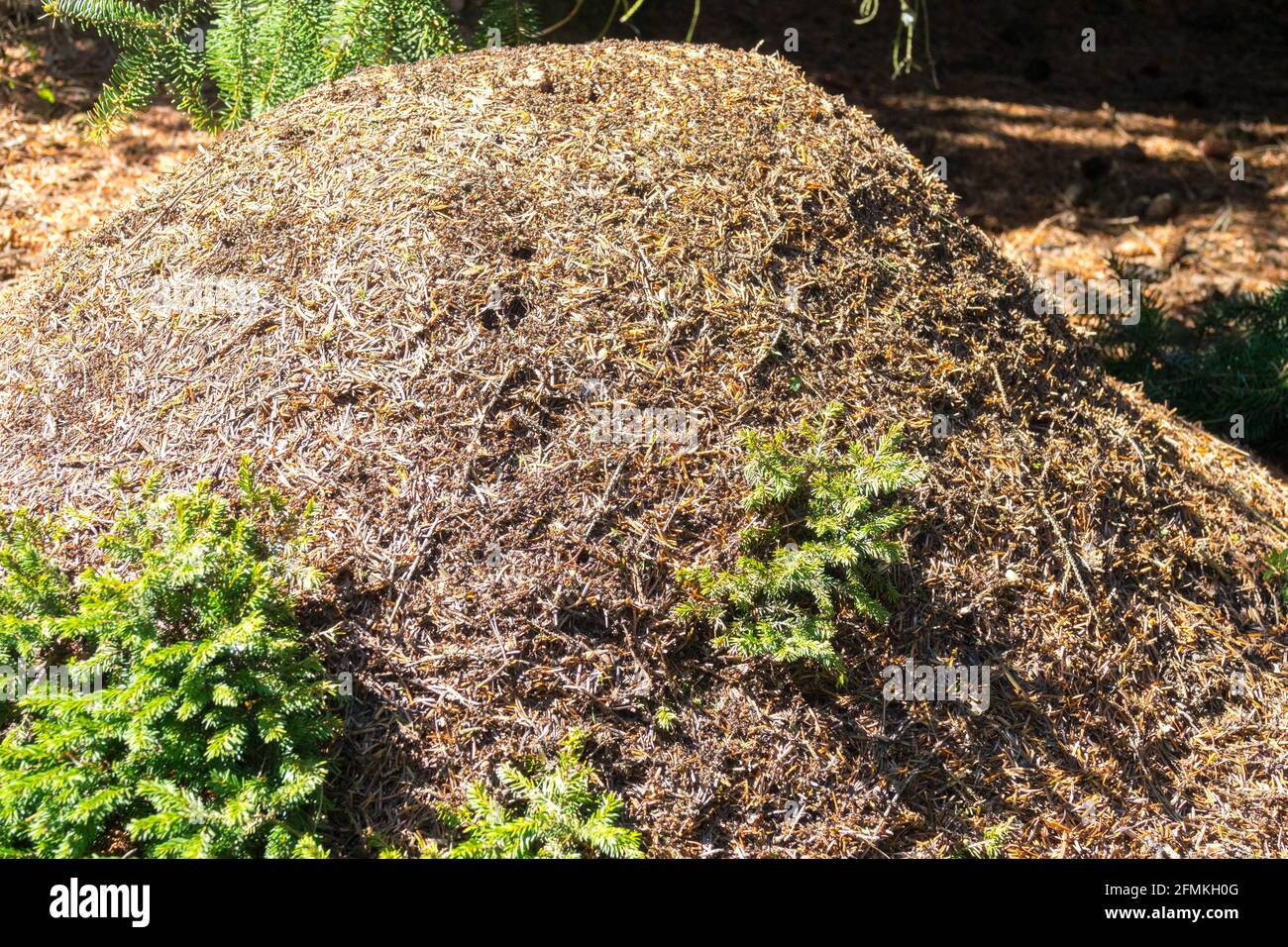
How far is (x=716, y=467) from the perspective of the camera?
2.92m

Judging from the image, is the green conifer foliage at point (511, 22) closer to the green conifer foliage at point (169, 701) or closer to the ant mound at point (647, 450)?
the ant mound at point (647, 450)

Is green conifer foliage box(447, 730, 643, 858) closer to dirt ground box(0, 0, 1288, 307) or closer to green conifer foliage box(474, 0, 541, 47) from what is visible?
green conifer foliage box(474, 0, 541, 47)

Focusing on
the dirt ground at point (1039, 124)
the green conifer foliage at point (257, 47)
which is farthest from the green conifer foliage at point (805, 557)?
the dirt ground at point (1039, 124)

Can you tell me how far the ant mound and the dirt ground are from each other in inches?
88.3

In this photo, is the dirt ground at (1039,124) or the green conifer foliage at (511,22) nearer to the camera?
the green conifer foliage at (511,22)

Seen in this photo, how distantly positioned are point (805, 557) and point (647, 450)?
53cm

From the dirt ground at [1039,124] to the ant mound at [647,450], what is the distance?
2243 millimetres

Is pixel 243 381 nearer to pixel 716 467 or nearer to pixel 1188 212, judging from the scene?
pixel 716 467

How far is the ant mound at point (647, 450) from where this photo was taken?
2.68 meters

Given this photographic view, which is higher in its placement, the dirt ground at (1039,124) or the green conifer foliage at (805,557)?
the dirt ground at (1039,124)

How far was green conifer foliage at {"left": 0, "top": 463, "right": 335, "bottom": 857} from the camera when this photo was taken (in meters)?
2.21

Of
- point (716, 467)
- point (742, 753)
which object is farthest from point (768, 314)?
point (742, 753)

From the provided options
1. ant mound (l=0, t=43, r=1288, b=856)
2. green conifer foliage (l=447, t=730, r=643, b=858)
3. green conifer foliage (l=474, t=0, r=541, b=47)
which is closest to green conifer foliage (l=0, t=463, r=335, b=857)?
ant mound (l=0, t=43, r=1288, b=856)

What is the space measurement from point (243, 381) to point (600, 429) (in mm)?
1003
